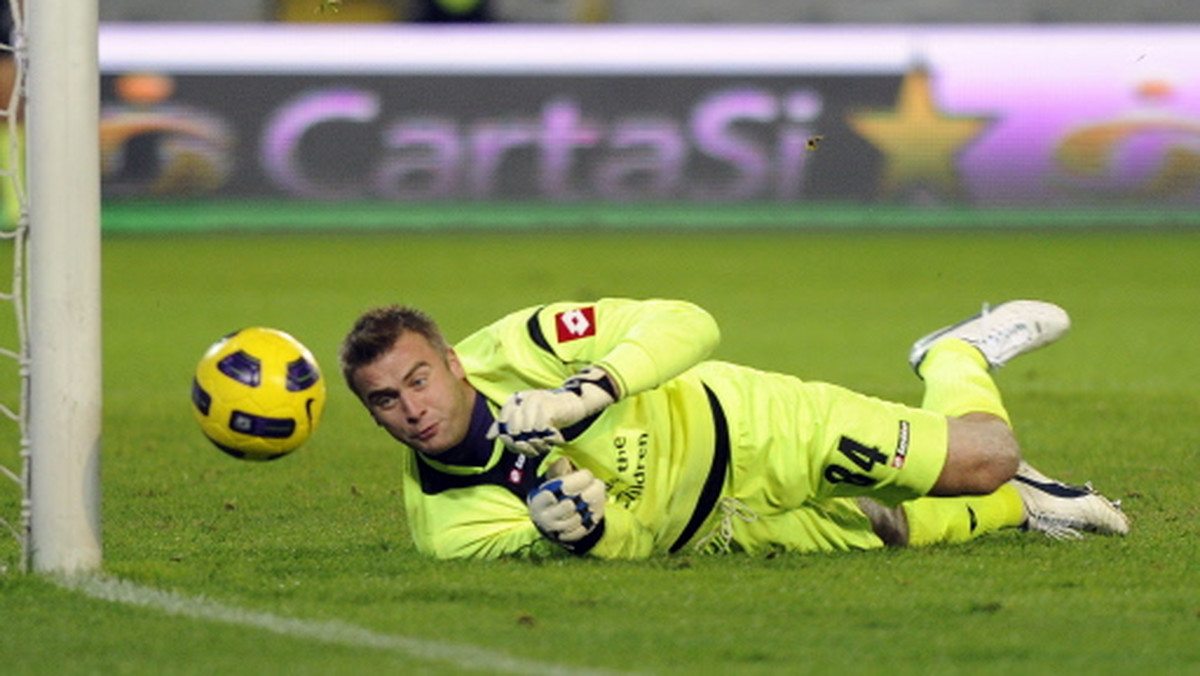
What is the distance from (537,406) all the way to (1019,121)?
55.4ft

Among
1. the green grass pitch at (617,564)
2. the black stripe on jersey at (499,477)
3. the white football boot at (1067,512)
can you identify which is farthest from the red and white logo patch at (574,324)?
the white football boot at (1067,512)

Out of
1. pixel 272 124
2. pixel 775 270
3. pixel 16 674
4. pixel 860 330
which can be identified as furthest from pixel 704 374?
pixel 272 124

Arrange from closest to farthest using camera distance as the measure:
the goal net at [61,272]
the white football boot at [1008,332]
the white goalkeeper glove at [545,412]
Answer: the white goalkeeper glove at [545,412] → the goal net at [61,272] → the white football boot at [1008,332]

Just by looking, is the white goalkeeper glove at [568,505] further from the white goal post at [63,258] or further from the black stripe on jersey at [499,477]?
the white goal post at [63,258]

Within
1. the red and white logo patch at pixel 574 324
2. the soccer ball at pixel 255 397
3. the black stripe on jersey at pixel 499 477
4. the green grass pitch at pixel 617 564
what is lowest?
the green grass pitch at pixel 617 564

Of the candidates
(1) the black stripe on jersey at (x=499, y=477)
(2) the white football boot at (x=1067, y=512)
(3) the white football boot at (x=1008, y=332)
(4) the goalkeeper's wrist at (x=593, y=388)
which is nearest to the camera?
(4) the goalkeeper's wrist at (x=593, y=388)

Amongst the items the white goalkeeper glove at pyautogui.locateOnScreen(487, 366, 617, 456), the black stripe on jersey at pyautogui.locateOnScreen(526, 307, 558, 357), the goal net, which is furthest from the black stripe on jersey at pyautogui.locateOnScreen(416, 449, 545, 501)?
the goal net

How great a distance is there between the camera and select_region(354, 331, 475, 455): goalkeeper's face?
5.44 meters

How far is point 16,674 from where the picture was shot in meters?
4.51

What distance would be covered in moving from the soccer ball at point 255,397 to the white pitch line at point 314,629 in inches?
19.0

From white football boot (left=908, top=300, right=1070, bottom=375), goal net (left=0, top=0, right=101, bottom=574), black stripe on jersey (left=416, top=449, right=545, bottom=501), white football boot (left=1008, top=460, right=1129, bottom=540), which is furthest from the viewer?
white football boot (left=908, top=300, right=1070, bottom=375)

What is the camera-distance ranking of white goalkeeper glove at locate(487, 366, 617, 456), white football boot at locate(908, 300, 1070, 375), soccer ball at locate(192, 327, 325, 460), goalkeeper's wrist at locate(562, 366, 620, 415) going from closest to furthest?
white goalkeeper glove at locate(487, 366, 617, 456)
goalkeeper's wrist at locate(562, 366, 620, 415)
soccer ball at locate(192, 327, 325, 460)
white football boot at locate(908, 300, 1070, 375)

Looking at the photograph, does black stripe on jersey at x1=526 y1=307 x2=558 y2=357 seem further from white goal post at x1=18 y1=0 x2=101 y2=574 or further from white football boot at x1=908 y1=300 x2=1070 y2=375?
white football boot at x1=908 y1=300 x2=1070 y2=375

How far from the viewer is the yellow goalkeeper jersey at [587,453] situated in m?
5.67
